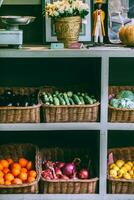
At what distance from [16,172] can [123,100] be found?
2.91 ft

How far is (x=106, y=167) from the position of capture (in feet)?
10.4

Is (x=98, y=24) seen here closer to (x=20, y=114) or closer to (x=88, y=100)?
(x=88, y=100)

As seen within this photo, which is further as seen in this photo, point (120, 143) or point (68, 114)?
point (120, 143)

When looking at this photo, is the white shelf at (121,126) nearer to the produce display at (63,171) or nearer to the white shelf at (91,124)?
the white shelf at (91,124)

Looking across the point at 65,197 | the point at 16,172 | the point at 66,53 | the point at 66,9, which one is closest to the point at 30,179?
the point at 16,172

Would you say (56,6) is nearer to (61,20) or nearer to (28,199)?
(61,20)

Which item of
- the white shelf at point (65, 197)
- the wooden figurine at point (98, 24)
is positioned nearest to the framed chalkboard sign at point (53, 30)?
the wooden figurine at point (98, 24)

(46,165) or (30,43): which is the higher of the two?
(30,43)

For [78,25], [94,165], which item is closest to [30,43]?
[78,25]

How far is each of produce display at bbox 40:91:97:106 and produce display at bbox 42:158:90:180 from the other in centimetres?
46

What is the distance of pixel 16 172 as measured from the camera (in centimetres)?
326

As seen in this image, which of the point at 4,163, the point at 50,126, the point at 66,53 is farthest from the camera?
the point at 4,163

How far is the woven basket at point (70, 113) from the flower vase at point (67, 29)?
16.9 inches

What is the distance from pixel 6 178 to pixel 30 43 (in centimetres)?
104
